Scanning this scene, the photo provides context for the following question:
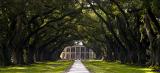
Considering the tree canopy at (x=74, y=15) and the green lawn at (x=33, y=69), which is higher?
the tree canopy at (x=74, y=15)

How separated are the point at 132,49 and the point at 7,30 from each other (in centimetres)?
1826

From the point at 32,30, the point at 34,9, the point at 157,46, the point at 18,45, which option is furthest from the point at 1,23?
the point at 157,46

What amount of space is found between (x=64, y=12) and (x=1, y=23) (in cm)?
893

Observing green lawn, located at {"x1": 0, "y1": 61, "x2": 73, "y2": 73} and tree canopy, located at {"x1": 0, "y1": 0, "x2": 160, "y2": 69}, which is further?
tree canopy, located at {"x1": 0, "y1": 0, "x2": 160, "y2": 69}

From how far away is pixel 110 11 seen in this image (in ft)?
164

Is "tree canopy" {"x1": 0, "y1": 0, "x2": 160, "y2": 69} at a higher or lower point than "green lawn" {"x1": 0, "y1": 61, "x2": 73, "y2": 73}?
higher

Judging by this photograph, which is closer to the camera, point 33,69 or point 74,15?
point 33,69

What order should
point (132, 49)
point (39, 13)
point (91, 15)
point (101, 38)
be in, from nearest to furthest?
point (39, 13), point (132, 49), point (91, 15), point (101, 38)

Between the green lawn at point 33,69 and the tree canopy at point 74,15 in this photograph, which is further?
the tree canopy at point 74,15

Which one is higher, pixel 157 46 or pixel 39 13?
pixel 39 13

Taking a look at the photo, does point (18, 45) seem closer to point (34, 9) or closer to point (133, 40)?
point (34, 9)

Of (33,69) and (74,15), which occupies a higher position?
(74,15)

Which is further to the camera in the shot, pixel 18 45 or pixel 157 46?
pixel 18 45

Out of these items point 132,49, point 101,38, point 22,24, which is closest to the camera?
point 22,24
